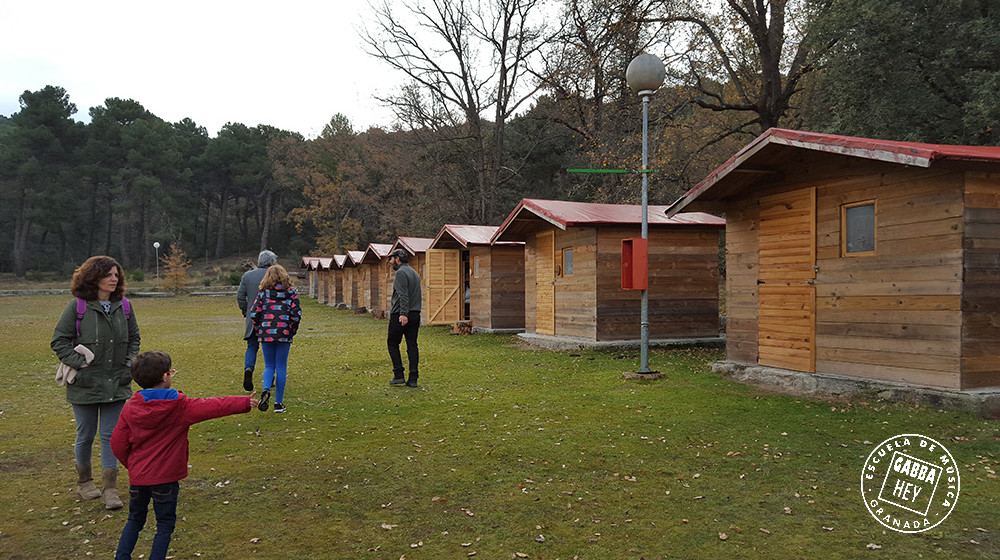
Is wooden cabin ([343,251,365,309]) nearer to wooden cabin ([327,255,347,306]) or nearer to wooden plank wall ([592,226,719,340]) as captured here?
wooden cabin ([327,255,347,306])

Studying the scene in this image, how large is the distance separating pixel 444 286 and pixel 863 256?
53.5 ft

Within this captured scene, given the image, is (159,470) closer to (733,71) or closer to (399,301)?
(399,301)

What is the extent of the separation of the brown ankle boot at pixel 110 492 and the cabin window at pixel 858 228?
8622 millimetres

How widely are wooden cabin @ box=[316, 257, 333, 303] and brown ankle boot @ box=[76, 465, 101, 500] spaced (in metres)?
37.8

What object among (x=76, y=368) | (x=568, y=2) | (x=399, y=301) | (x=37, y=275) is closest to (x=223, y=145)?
(x=37, y=275)

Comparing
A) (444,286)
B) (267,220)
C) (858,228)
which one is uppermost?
(267,220)

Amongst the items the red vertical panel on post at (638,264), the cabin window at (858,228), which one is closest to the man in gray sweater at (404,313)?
the red vertical panel on post at (638,264)

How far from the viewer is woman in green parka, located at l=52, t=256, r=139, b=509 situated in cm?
478

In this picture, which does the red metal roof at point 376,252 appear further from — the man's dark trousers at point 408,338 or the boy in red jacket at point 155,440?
the boy in red jacket at point 155,440

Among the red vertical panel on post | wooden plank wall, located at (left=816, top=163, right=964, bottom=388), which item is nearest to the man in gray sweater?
the red vertical panel on post

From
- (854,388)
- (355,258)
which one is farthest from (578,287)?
(355,258)

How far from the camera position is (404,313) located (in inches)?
400

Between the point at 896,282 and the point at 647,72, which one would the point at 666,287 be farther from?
the point at 896,282

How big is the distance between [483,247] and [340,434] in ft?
45.2
